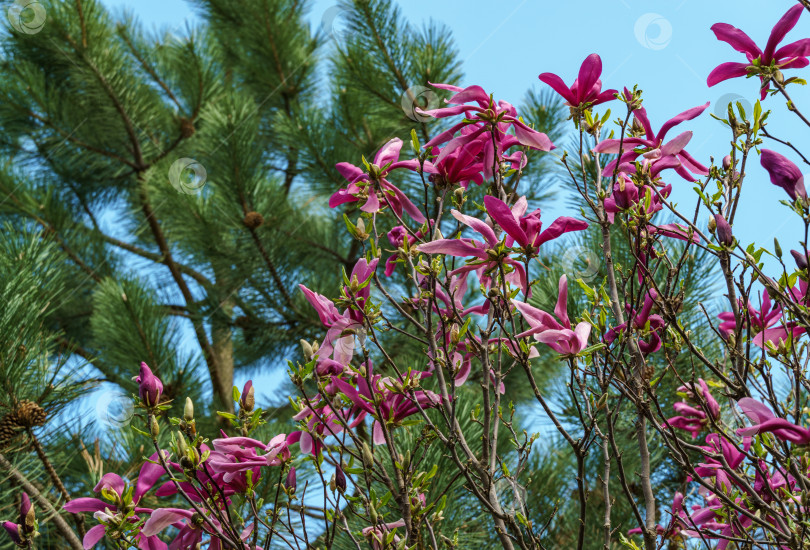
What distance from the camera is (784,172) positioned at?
3.09ft

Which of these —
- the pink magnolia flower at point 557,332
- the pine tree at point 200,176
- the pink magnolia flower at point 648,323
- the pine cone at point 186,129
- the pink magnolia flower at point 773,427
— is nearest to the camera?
the pink magnolia flower at point 773,427

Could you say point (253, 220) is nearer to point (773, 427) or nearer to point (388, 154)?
point (388, 154)

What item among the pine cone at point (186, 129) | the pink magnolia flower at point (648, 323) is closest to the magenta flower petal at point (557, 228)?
the pink magnolia flower at point (648, 323)

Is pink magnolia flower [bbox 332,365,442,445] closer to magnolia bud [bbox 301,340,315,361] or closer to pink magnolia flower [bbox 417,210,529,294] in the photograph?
magnolia bud [bbox 301,340,315,361]

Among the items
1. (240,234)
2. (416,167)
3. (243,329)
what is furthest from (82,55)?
(416,167)

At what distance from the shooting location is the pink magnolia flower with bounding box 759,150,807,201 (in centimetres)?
94

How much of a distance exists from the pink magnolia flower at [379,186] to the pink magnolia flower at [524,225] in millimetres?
154

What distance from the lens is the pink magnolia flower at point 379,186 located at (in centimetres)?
97

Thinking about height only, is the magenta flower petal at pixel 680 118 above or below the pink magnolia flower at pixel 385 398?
above

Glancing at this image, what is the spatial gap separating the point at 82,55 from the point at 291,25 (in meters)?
1.41

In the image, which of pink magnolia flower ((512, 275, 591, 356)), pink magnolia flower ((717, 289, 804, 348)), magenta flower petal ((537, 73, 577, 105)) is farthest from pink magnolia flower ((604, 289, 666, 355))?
magenta flower petal ((537, 73, 577, 105))

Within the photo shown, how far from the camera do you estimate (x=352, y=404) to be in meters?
0.97

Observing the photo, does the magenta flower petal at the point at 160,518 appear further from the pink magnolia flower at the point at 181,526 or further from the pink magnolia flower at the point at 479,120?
the pink magnolia flower at the point at 479,120

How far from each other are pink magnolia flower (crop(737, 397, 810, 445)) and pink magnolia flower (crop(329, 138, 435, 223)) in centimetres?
48
